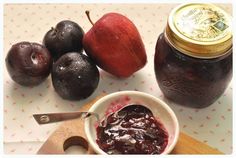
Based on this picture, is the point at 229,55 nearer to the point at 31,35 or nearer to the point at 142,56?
the point at 142,56

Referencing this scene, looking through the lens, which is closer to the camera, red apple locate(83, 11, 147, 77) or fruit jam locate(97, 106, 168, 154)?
fruit jam locate(97, 106, 168, 154)

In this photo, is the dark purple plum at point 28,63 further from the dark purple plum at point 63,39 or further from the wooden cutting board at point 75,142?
the wooden cutting board at point 75,142

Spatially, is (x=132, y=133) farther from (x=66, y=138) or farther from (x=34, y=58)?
(x=34, y=58)

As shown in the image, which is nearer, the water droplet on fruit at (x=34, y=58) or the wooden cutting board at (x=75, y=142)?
the wooden cutting board at (x=75, y=142)

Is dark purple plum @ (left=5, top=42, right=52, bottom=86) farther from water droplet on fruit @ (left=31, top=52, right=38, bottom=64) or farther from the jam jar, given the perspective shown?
the jam jar

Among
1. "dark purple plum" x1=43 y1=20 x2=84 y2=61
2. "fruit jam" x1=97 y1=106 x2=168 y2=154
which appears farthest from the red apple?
"fruit jam" x1=97 y1=106 x2=168 y2=154

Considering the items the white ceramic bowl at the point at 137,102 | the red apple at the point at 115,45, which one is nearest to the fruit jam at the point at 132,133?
the white ceramic bowl at the point at 137,102

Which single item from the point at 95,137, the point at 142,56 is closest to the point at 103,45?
the point at 142,56
